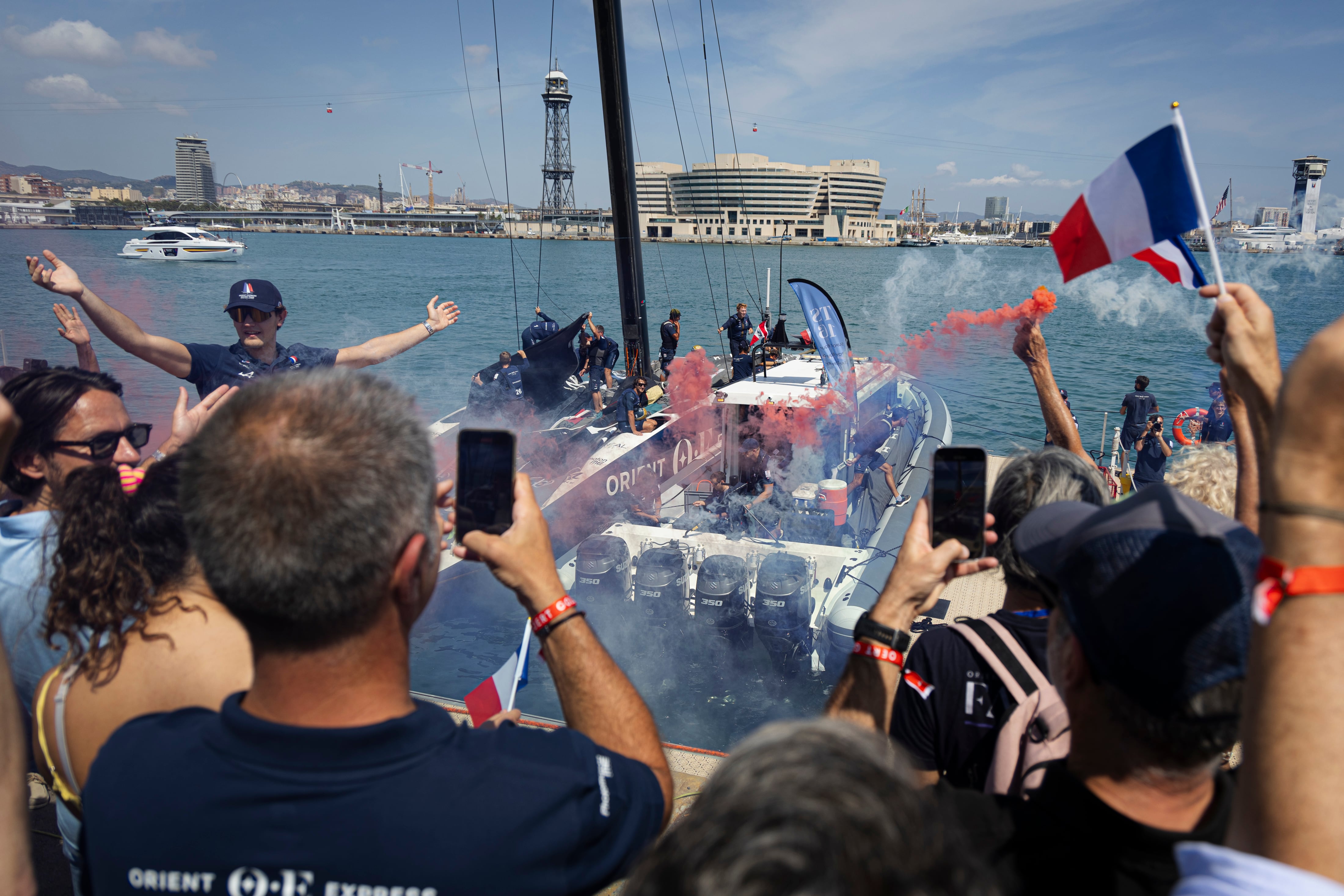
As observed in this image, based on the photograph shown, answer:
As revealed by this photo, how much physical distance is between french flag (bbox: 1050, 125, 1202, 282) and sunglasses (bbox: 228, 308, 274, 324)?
158 inches

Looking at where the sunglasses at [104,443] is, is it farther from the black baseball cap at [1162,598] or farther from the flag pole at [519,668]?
the black baseball cap at [1162,598]

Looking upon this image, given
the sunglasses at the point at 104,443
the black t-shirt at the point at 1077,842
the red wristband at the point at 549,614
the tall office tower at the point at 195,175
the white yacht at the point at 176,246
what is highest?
the tall office tower at the point at 195,175

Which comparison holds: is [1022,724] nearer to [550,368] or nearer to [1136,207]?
[1136,207]

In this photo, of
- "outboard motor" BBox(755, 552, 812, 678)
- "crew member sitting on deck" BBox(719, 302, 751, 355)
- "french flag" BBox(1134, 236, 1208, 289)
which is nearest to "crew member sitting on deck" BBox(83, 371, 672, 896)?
"french flag" BBox(1134, 236, 1208, 289)

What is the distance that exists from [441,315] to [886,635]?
3998 mm

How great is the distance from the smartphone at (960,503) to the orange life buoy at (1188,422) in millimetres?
11090

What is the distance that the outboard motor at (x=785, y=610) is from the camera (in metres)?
6.79

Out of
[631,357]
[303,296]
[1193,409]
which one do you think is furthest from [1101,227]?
[303,296]

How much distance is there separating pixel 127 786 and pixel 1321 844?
1.54 m

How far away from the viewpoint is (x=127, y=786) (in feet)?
3.46

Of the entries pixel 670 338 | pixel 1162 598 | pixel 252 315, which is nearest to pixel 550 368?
pixel 670 338

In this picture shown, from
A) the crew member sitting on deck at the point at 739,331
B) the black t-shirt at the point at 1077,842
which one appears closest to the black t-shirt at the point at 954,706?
the black t-shirt at the point at 1077,842

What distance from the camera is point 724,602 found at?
7.01 metres

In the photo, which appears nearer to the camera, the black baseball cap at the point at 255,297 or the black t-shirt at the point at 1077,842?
the black t-shirt at the point at 1077,842
